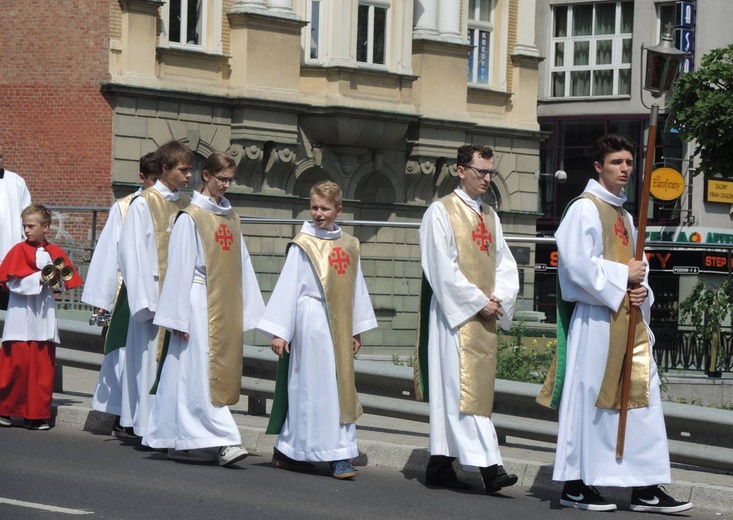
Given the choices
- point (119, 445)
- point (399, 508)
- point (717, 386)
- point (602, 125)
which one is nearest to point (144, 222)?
point (119, 445)

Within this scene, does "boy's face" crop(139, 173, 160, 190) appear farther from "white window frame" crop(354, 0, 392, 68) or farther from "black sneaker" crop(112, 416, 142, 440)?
"white window frame" crop(354, 0, 392, 68)

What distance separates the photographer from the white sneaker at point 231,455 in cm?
1086

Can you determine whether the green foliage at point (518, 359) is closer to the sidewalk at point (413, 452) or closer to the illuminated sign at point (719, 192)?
the sidewalk at point (413, 452)

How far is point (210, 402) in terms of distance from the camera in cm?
1108

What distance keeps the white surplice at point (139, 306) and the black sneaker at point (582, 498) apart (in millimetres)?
3320

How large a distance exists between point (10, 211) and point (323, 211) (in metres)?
3.57

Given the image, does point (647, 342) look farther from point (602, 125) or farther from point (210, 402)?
point (602, 125)

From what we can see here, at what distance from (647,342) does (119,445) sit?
3.95 m

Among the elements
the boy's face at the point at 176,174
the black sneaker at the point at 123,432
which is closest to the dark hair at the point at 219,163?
the boy's face at the point at 176,174

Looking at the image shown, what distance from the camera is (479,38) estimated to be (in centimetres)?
3819

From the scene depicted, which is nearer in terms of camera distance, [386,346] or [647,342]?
[647,342]

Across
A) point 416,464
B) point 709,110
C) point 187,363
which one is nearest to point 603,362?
point 416,464

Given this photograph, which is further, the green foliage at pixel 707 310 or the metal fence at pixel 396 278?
the green foliage at pixel 707 310

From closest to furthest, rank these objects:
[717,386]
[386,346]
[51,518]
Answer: [51,518] → [386,346] → [717,386]
